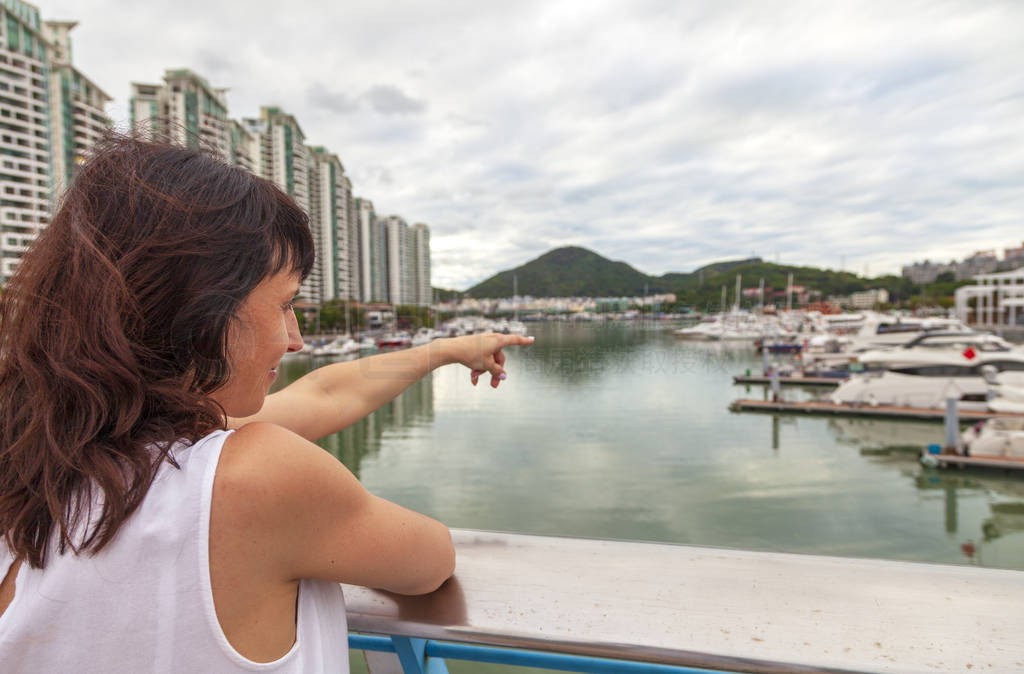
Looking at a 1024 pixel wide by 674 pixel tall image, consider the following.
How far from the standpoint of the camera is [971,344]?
11.5 metres

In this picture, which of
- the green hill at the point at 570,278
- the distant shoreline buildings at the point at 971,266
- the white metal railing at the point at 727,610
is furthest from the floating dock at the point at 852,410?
the distant shoreline buildings at the point at 971,266

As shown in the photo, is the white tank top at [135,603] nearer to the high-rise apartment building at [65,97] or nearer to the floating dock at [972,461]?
the floating dock at [972,461]

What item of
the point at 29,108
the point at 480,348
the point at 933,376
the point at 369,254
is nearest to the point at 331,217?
the point at 369,254

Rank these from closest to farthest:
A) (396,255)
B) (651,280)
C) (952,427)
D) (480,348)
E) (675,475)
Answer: (480,348)
(952,427)
(675,475)
(651,280)
(396,255)

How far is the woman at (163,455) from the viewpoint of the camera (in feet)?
1.18

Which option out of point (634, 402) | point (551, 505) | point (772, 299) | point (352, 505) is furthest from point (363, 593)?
point (772, 299)

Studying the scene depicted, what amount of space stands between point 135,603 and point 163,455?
3.9 inches

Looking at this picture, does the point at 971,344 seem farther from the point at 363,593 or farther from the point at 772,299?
the point at 772,299

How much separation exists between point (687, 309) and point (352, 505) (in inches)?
304

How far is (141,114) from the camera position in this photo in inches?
556

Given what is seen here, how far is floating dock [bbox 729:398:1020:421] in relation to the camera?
34.3 feet

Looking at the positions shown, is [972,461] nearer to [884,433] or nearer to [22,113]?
[884,433]

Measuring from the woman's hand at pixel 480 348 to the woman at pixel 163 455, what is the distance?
432mm

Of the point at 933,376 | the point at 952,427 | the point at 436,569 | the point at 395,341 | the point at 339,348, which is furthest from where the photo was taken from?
the point at 339,348
